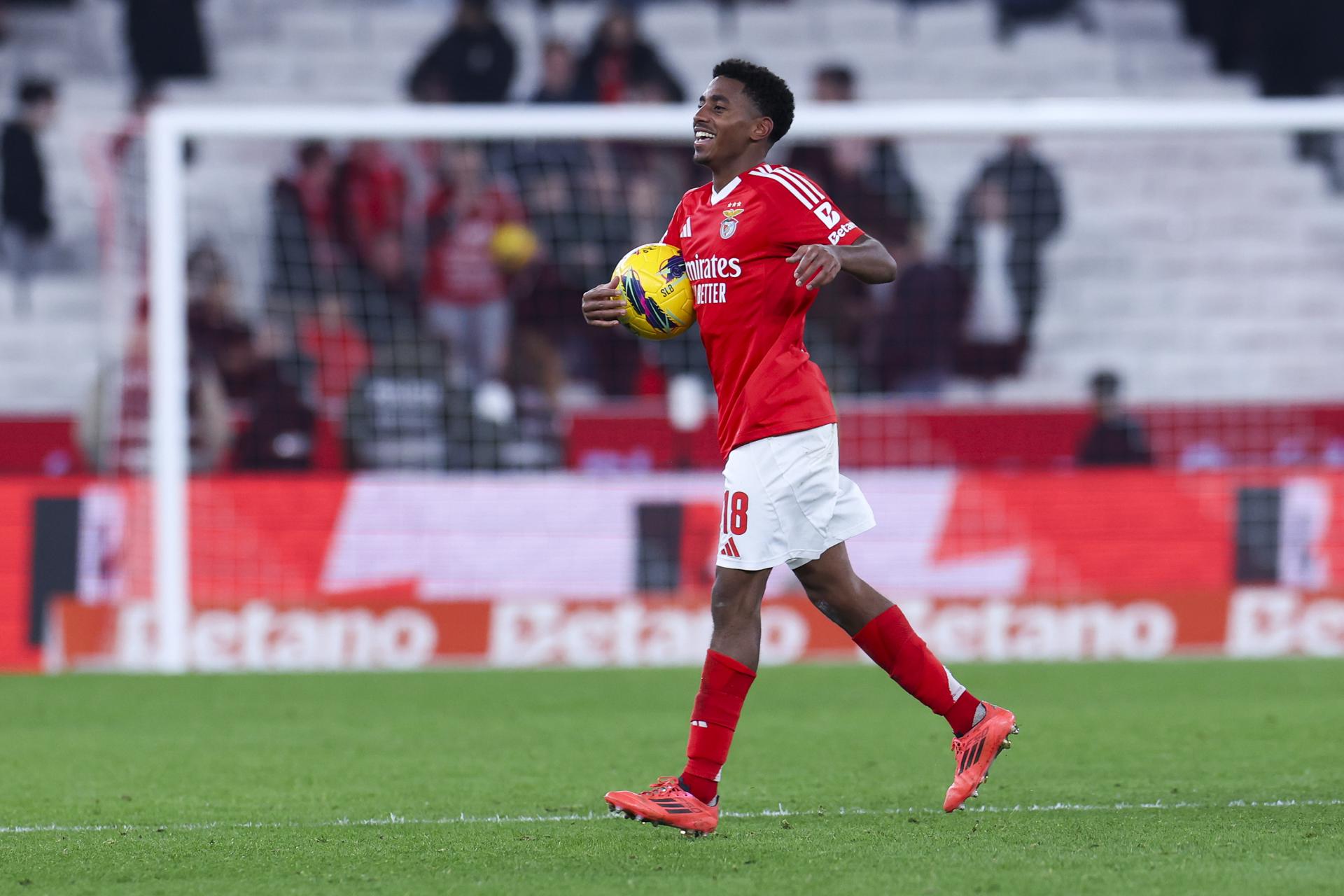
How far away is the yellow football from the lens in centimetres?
538

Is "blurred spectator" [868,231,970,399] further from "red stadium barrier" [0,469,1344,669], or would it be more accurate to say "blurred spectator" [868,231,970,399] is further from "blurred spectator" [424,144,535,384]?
"blurred spectator" [424,144,535,384]

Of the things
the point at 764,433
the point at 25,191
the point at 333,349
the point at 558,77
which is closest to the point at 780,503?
the point at 764,433

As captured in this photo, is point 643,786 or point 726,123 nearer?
point 726,123

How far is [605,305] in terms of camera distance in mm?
5363

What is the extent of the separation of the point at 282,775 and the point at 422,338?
7.78 metres

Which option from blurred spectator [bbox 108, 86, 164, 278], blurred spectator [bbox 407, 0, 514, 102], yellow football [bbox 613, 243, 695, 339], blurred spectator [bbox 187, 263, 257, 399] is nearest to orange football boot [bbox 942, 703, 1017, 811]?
yellow football [bbox 613, 243, 695, 339]

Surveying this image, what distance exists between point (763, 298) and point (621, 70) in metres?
11.2

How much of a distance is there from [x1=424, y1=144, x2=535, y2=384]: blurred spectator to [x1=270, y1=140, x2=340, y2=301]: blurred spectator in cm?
78

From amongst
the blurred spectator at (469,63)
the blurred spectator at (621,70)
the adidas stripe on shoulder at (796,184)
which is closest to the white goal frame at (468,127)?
the blurred spectator at (621,70)

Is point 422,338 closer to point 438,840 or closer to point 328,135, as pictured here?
point 328,135

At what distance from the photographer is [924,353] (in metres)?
14.0

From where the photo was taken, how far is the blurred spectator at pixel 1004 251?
14.2 m

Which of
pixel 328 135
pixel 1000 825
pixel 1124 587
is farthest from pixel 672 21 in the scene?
pixel 1000 825

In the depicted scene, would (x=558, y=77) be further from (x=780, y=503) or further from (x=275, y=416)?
(x=780, y=503)
